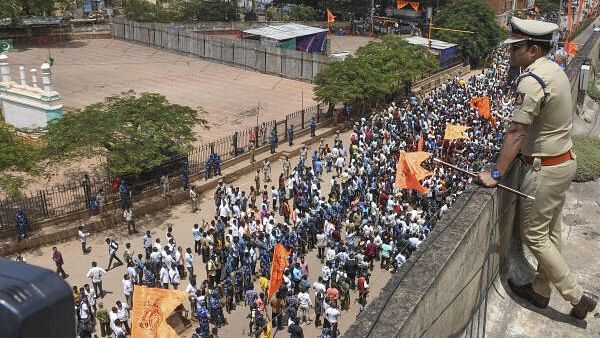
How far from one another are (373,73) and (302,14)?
3342cm

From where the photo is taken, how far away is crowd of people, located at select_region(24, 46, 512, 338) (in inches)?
504

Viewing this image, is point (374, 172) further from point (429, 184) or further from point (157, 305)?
point (157, 305)

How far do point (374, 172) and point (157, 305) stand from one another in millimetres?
12332

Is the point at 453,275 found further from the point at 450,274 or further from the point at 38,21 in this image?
the point at 38,21

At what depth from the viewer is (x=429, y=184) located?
18.9 meters

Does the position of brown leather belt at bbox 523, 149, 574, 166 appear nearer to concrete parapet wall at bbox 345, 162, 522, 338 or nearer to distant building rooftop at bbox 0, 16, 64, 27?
concrete parapet wall at bbox 345, 162, 522, 338

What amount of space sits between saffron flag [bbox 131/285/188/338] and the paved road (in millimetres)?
3259

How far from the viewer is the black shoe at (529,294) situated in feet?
14.2

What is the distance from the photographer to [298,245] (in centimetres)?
1630

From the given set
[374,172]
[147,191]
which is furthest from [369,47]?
[147,191]

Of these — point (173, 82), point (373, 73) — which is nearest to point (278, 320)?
point (373, 73)

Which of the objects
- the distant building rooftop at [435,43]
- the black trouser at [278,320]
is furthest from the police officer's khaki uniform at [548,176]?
the distant building rooftop at [435,43]

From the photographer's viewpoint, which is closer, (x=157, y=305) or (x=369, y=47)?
(x=157, y=305)

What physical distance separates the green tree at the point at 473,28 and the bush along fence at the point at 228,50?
14041mm
